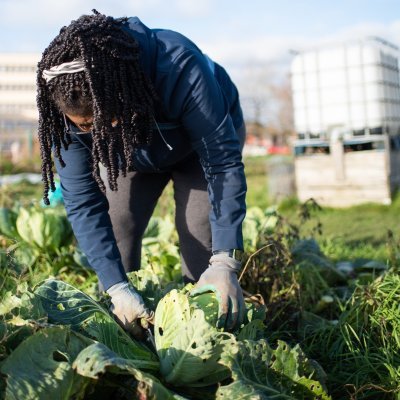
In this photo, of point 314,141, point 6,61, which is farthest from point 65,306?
point 6,61

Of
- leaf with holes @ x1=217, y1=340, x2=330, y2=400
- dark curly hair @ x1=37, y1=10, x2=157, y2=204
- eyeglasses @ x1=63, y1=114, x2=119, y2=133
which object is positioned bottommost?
leaf with holes @ x1=217, y1=340, x2=330, y2=400

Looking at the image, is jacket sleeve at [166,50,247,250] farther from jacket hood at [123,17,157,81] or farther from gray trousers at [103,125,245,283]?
gray trousers at [103,125,245,283]

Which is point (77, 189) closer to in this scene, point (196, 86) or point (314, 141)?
point (196, 86)

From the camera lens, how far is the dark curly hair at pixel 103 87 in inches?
85.0

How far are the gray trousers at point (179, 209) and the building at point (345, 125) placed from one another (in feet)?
18.6

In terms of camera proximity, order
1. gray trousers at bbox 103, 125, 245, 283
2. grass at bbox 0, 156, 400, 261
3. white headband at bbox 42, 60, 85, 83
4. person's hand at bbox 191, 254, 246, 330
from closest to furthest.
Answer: white headband at bbox 42, 60, 85, 83 → person's hand at bbox 191, 254, 246, 330 → gray trousers at bbox 103, 125, 245, 283 → grass at bbox 0, 156, 400, 261

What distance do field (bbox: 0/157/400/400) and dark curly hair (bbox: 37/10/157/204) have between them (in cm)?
51

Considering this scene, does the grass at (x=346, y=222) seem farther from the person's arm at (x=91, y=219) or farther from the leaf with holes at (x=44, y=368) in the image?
A: the leaf with holes at (x=44, y=368)

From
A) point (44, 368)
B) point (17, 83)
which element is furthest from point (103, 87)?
point (17, 83)

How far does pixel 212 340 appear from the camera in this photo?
6.94 feet

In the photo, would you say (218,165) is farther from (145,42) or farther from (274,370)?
(274,370)

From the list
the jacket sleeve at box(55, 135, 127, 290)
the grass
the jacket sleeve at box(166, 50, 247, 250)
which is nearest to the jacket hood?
the jacket sleeve at box(166, 50, 247, 250)

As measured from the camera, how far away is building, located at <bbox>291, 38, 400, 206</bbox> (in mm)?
8531

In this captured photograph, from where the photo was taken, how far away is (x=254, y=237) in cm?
428
